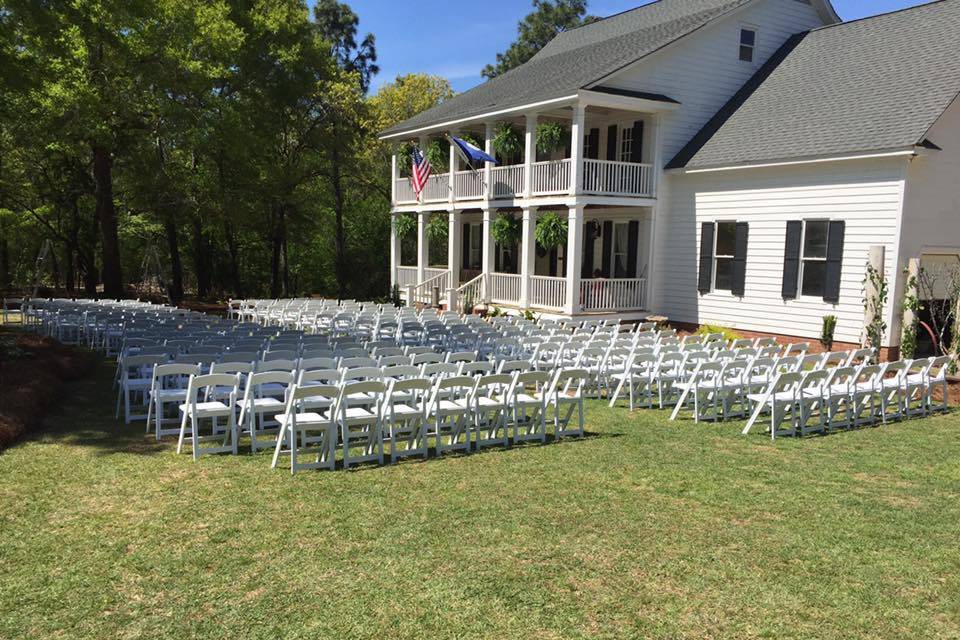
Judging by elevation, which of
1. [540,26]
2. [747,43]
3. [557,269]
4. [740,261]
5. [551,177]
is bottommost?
[557,269]

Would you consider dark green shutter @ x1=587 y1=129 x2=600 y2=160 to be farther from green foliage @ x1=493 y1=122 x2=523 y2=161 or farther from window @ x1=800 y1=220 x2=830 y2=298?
window @ x1=800 y1=220 x2=830 y2=298

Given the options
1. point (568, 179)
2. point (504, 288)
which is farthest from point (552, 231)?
point (504, 288)

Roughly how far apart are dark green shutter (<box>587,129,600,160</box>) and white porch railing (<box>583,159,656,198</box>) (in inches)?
117

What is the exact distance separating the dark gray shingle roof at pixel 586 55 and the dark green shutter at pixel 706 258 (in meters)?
4.88

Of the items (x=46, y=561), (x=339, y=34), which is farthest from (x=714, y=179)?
(x=339, y=34)

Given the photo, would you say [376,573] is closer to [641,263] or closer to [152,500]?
[152,500]

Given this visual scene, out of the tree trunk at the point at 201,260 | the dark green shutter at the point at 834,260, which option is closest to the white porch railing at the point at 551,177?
the dark green shutter at the point at 834,260

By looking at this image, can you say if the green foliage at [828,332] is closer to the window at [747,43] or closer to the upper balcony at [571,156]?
the upper balcony at [571,156]

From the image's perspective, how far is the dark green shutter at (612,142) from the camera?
22.5m

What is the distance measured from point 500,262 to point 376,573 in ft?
75.7

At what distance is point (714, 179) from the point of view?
19328mm

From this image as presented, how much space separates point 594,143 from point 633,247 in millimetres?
3901

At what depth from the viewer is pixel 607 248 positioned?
2323 cm

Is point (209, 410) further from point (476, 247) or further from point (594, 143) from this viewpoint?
point (476, 247)
